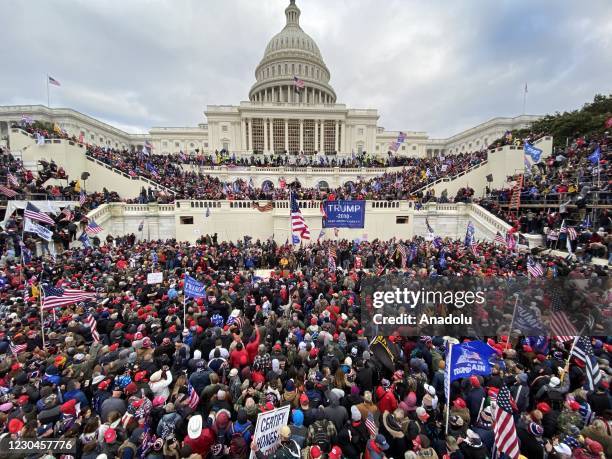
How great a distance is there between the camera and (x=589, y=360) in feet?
16.1

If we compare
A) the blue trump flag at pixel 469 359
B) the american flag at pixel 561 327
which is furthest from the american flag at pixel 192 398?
the american flag at pixel 561 327

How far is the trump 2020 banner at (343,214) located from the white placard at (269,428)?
1142 cm

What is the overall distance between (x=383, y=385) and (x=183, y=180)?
1161 inches

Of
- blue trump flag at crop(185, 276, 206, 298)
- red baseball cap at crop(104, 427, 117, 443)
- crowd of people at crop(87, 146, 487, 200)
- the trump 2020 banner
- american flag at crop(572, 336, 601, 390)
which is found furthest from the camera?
crowd of people at crop(87, 146, 487, 200)

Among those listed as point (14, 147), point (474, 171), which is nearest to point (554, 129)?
point (474, 171)

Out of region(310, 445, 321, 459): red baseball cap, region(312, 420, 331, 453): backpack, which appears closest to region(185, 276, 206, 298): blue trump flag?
region(312, 420, 331, 453): backpack

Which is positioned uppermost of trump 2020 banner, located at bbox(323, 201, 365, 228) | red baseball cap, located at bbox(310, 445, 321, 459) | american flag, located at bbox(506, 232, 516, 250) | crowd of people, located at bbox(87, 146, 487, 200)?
crowd of people, located at bbox(87, 146, 487, 200)

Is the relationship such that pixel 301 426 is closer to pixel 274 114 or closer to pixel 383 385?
pixel 383 385

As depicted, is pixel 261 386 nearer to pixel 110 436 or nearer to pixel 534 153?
pixel 110 436

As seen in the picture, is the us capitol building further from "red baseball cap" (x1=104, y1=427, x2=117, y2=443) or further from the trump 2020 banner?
"red baseball cap" (x1=104, y1=427, x2=117, y2=443)

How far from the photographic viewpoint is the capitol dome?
7106 centimetres

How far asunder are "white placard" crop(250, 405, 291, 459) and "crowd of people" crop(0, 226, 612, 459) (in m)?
0.12

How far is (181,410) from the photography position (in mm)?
4422

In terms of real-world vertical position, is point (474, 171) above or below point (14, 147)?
below
